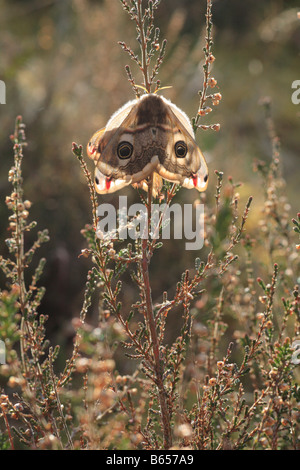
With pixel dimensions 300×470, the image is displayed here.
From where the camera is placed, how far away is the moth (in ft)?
3.22

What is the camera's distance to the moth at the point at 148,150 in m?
0.98

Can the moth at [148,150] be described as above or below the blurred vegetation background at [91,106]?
below

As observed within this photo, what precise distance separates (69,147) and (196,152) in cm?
249

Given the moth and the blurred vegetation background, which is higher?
the blurred vegetation background

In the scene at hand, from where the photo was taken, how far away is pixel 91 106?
3584 mm

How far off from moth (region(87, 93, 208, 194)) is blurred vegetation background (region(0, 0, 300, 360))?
1.40 m

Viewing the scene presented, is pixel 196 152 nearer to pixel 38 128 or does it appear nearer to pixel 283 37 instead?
pixel 38 128

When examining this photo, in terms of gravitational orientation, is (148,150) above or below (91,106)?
below

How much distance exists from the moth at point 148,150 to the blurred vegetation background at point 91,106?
4.59 feet

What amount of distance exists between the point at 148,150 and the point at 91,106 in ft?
9.14

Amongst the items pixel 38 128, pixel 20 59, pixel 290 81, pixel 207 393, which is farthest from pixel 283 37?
pixel 207 393

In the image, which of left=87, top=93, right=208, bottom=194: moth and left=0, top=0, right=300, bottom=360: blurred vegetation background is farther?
left=0, top=0, right=300, bottom=360: blurred vegetation background

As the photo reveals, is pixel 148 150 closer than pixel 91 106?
Yes

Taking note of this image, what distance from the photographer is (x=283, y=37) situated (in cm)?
613
